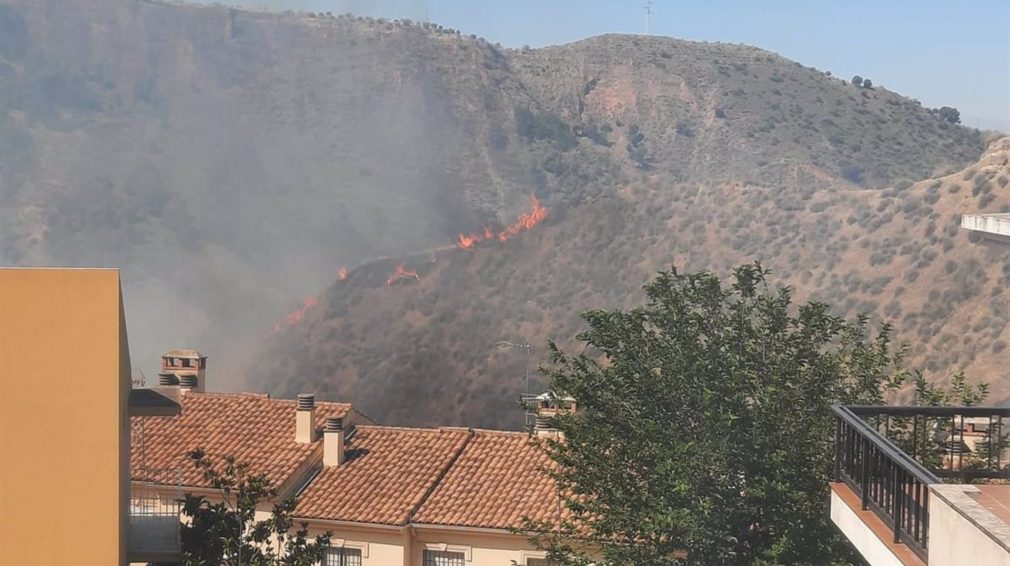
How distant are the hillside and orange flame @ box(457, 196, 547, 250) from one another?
865 millimetres

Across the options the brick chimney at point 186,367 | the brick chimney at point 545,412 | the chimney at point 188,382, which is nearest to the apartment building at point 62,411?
the brick chimney at point 545,412

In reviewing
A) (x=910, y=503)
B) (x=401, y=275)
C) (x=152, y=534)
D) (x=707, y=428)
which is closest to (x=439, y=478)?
(x=707, y=428)

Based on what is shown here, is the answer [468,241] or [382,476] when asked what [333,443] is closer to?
[382,476]

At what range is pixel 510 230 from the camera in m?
73.5

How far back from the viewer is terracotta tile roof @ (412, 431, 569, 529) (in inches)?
887

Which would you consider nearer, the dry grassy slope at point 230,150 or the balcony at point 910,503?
the balcony at point 910,503

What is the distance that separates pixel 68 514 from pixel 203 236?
6826 centimetres

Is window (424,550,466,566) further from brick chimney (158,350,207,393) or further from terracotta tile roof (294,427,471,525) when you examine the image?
brick chimney (158,350,207,393)

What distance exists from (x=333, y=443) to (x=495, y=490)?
321cm

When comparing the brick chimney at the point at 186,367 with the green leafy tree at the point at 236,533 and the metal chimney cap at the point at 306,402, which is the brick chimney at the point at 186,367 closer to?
the metal chimney cap at the point at 306,402

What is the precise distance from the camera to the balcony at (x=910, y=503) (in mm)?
7301

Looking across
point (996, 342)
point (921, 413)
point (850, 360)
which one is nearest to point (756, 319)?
point (850, 360)

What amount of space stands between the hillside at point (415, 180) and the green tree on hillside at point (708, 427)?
30664 millimetres

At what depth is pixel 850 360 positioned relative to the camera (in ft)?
65.0
